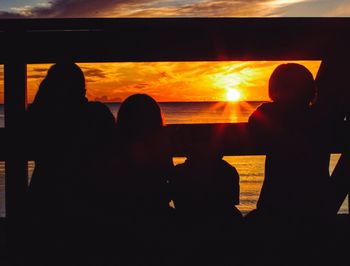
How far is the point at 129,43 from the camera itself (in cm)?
229

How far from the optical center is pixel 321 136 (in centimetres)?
238

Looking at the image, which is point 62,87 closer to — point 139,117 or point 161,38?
point 139,117

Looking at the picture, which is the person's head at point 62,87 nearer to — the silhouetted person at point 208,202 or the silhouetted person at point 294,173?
the silhouetted person at point 208,202

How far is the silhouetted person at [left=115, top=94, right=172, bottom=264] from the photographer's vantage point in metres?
2.16

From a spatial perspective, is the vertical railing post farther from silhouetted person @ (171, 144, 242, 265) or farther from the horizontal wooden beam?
silhouetted person @ (171, 144, 242, 265)

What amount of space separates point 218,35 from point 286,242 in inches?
38.7

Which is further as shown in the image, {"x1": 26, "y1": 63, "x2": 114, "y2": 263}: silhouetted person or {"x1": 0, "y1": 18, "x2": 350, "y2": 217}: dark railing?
{"x1": 0, "y1": 18, "x2": 350, "y2": 217}: dark railing

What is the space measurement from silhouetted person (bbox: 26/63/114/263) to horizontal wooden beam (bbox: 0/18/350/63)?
0.17 meters

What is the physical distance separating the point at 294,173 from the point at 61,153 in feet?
3.45

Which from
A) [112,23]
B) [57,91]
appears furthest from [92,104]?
[112,23]

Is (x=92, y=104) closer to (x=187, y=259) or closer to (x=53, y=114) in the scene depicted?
(x=53, y=114)

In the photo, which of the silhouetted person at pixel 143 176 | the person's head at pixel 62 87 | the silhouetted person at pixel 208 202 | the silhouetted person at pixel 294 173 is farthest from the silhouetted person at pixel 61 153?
the silhouetted person at pixel 294 173

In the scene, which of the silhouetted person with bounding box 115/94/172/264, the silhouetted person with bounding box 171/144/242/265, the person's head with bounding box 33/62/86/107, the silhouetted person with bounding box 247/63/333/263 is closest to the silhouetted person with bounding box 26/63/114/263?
the person's head with bounding box 33/62/86/107

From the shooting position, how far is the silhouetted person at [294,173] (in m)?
2.35
